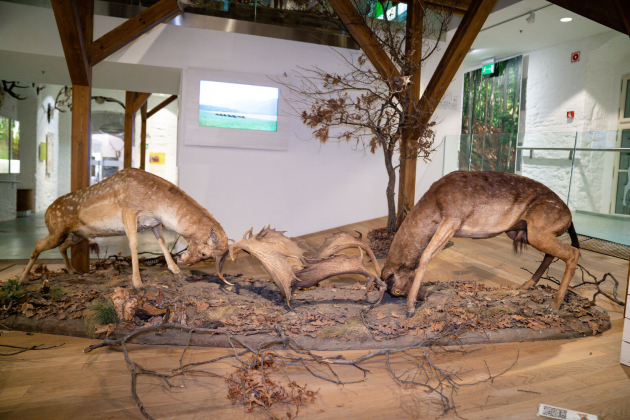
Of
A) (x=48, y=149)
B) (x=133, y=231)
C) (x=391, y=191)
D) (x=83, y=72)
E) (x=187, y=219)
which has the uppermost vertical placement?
(x=83, y=72)

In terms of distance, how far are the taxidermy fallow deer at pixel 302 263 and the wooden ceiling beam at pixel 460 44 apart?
Answer: 9.37ft

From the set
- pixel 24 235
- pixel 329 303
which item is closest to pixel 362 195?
pixel 329 303

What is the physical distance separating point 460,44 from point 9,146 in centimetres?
1052

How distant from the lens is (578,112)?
8.45 m

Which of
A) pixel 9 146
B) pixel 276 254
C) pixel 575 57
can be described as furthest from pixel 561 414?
pixel 9 146

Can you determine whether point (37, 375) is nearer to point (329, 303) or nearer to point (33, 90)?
point (329, 303)

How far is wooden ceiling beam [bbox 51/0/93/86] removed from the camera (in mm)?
3981

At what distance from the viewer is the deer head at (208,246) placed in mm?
3447

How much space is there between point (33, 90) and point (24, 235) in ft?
18.2

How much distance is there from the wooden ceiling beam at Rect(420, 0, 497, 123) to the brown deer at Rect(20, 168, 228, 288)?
3344 millimetres

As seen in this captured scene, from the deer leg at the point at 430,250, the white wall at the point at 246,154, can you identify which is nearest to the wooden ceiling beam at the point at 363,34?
the white wall at the point at 246,154

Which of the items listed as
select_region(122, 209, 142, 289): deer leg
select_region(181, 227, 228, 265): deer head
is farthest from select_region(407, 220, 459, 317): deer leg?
select_region(122, 209, 142, 289): deer leg

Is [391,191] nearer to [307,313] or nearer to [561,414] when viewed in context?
[307,313]

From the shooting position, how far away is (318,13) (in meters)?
6.86
